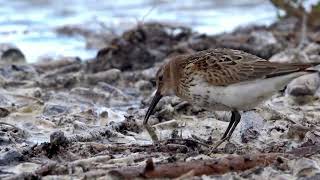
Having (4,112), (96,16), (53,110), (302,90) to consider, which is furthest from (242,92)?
(96,16)

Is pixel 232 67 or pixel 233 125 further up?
pixel 232 67

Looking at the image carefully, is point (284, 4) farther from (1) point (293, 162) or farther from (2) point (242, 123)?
(1) point (293, 162)

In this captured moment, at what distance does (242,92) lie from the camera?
6.13 meters

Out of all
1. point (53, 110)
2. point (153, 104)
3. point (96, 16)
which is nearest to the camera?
point (153, 104)

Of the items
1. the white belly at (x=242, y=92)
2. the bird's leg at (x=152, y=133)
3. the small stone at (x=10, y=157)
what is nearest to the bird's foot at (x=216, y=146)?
the white belly at (x=242, y=92)

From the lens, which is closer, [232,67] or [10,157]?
[10,157]

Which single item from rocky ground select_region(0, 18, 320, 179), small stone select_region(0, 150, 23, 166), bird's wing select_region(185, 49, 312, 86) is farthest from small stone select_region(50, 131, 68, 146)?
bird's wing select_region(185, 49, 312, 86)

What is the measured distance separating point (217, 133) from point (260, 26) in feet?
21.8

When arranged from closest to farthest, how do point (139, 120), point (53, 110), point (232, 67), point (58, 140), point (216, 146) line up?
1. point (58, 140)
2. point (216, 146)
3. point (232, 67)
4. point (139, 120)
5. point (53, 110)

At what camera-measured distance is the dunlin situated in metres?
6.12

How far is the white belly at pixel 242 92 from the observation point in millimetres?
6113

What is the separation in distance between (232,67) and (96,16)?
858 cm

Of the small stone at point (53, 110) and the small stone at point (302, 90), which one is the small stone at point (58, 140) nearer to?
the small stone at point (53, 110)

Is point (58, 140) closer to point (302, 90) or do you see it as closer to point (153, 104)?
point (153, 104)
